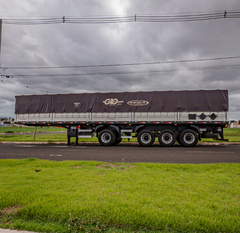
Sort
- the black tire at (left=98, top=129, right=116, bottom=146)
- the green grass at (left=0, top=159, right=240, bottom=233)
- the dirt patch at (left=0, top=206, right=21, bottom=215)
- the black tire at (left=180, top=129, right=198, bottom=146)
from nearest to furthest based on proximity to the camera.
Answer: the green grass at (left=0, top=159, right=240, bottom=233) → the dirt patch at (left=0, top=206, right=21, bottom=215) → the black tire at (left=180, top=129, right=198, bottom=146) → the black tire at (left=98, top=129, right=116, bottom=146)

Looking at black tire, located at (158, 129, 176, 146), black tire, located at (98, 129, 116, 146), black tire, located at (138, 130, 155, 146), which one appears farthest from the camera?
black tire, located at (98, 129, 116, 146)

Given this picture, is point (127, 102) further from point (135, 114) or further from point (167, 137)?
point (167, 137)

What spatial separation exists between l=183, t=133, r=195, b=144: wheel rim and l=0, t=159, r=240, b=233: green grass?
30.7 feet

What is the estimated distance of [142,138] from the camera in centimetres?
1459

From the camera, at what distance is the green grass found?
2660 millimetres

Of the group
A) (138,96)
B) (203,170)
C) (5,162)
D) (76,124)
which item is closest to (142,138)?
(138,96)

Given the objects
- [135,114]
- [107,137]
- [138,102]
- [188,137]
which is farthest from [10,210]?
[188,137]

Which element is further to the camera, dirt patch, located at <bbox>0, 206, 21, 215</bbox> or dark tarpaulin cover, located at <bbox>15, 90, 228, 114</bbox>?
dark tarpaulin cover, located at <bbox>15, 90, 228, 114</bbox>

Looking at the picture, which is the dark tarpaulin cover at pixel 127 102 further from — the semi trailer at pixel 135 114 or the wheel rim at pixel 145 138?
the wheel rim at pixel 145 138

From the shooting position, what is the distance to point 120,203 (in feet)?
10.3

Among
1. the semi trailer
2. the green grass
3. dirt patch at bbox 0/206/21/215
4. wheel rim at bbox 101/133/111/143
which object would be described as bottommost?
dirt patch at bbox 0/206/21/215

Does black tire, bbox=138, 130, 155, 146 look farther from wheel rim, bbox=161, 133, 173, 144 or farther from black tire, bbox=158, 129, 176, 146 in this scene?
wheel rim, bbox=161, 133, 173, 144

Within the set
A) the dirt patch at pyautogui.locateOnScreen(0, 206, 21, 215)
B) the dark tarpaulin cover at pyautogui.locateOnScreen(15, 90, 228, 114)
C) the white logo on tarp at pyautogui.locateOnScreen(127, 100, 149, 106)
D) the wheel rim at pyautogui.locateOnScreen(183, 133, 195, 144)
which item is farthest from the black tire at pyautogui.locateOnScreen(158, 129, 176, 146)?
the dirt patch at pyautogui.locateOnScreen(0, 206, 21, 215)

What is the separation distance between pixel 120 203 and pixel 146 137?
460 inches
